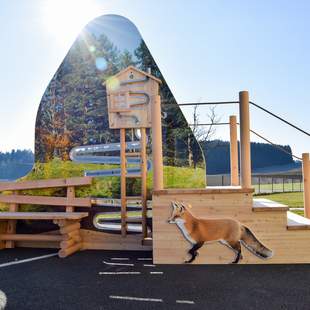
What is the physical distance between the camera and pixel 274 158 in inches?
636

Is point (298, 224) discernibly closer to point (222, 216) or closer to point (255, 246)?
point (255, 246)

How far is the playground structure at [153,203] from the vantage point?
3.60 metres

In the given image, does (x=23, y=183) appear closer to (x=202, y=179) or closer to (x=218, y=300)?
(x=202, y=179)

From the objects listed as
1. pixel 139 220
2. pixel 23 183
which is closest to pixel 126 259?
pixel 139 220

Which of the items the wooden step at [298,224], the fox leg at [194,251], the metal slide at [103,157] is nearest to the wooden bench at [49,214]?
the metal slide at [103,157]

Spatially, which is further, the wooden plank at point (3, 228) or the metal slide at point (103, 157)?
the wooden plank at point (3, 228)

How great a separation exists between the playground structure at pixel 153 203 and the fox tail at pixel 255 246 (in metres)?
0.06

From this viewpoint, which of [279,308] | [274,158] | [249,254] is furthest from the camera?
[274,158]

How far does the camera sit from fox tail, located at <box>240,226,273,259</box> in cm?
358

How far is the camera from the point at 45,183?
190 inches

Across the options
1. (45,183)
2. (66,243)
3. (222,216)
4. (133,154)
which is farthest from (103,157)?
(222,216)

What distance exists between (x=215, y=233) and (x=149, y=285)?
1.10 metres

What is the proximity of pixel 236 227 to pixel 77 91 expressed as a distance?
3297mm

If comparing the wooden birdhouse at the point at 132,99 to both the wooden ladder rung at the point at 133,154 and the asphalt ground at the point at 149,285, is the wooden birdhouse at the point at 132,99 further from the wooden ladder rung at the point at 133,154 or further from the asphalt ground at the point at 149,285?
the asphalt ground at the point at 149,285
